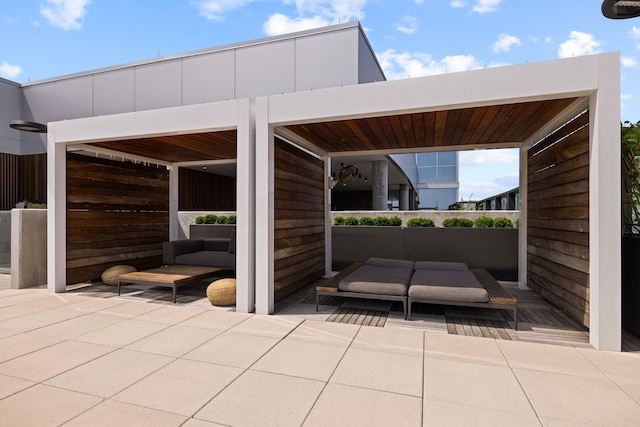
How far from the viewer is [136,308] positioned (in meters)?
4.92

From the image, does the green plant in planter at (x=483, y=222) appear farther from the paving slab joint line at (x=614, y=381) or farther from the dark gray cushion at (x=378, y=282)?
the paving slab joint line at (x=614, y=381)

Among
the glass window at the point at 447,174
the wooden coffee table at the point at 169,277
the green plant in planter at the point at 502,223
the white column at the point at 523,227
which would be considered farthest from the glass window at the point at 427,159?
the wooden coffee table at the point at 169,277

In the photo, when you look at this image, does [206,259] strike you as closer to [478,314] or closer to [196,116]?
[196,116]

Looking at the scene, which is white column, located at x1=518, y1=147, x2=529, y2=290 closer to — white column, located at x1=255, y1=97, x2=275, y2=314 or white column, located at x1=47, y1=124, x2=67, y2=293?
white column, located at x1=255, y1=97, x2=275, y2=314

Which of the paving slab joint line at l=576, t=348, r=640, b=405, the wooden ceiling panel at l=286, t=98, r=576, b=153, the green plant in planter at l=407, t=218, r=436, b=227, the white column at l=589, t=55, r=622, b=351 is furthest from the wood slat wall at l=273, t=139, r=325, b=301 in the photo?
the white column at l=589, t=55, r=622, b=351

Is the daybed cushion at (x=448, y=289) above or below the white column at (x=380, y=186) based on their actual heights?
below

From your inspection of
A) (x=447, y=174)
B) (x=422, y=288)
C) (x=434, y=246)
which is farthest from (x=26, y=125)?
(x=447, y=174)

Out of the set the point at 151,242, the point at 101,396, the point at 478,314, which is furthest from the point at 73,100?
the point at 478,314

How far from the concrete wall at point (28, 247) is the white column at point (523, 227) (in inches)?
346

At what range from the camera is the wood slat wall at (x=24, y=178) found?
39.0 feet

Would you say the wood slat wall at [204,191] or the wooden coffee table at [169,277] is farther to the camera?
the wood slat wall at [204,191]

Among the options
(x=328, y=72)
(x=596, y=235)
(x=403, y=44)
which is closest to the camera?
(x=596, y=235)

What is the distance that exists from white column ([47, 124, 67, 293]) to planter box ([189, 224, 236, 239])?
3614 mm

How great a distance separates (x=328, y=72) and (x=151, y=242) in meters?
6.69
